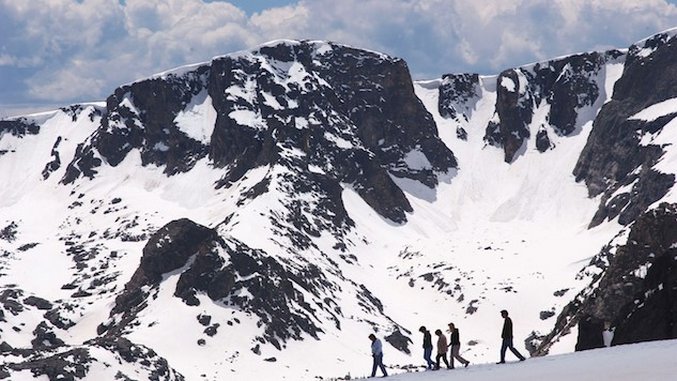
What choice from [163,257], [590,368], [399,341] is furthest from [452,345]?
[163,257]

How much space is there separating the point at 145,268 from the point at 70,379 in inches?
2545

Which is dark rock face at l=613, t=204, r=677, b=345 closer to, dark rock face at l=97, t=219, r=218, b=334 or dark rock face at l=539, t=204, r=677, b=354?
dark rock face at l=539, t=204, r=677, b=354

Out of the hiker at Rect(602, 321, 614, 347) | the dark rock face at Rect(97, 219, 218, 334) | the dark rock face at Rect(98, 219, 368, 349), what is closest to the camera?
the hiker at Rect(602, 321, 614, 347)

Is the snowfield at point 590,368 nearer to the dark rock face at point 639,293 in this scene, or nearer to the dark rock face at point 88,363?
the dark rock face at point 639,293

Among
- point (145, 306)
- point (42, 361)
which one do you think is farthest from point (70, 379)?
point (145, 306)

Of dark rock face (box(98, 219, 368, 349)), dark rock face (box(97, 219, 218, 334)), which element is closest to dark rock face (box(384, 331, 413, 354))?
dark rock face (box(98, 219, 368, 349))

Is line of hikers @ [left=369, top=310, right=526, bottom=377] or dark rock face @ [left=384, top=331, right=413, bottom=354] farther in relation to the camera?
dark rock face @ [left=384, top=331, right=413, bottom=354]

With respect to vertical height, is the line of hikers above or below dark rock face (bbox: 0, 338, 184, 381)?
below

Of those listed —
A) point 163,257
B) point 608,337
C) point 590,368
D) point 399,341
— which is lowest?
point 590,368

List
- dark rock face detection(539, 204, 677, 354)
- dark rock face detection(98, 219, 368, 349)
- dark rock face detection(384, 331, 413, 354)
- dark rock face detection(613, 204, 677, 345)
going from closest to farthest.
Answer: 1. dark rock face detection(613, 204, 677, 345)
2. dark rock face detection(539, 204, 677, 354)
3. dark rock face detection(98, 219, 368, 349)
4. dark rock face detection(384, 331, 413, 354)

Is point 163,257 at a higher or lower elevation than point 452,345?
higher

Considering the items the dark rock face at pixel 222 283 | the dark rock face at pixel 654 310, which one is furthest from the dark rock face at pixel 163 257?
the dark rock face at pixel 654 310

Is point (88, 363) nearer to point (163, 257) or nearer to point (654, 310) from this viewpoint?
point (163, 257)

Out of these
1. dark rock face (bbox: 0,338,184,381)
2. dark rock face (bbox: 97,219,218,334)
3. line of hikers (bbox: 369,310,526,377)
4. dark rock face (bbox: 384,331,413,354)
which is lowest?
line of hikers (bbox: 369,310,526,377)
